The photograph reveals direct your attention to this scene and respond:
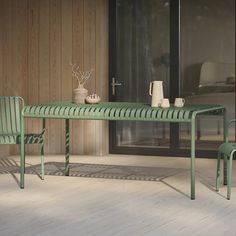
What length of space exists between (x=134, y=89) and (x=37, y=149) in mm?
1395

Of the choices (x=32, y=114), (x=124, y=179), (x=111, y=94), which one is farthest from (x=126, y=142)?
(x=32, y=114)

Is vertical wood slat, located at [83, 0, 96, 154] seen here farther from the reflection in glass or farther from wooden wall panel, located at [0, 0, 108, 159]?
the reflection in glass

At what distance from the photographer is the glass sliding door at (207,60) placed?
9.04 m

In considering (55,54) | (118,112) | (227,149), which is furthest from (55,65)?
(227,149)

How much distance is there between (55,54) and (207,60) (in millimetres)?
→ 2151

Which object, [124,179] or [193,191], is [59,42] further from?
[193,191]

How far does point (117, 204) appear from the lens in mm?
5719

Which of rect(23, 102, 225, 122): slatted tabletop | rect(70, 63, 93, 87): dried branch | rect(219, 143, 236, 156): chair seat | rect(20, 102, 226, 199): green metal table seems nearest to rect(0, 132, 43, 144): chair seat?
rect(20, 102, 226, 199): green metal table

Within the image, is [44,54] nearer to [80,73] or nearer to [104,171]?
[80,73]

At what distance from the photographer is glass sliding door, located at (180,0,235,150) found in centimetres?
904

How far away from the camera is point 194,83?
9164mm

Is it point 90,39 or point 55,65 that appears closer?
point 90,39

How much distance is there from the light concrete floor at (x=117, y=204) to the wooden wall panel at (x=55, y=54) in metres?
1.16

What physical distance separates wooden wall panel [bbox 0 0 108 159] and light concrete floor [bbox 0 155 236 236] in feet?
3.81
